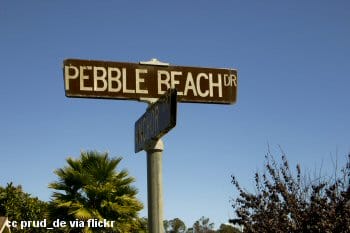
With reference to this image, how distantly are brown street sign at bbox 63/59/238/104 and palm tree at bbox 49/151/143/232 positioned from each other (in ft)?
49.9

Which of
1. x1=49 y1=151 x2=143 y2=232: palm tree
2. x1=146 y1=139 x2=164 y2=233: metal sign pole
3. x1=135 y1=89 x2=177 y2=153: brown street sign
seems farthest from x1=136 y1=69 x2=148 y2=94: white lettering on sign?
x1=49 y1=151 x2=143 y2=232: palm tree

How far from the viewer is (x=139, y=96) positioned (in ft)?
12.3

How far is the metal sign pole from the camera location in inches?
128

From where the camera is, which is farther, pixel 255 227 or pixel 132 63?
pixel 255 227

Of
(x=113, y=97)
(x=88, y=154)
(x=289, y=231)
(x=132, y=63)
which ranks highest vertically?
(x=88, y=154)

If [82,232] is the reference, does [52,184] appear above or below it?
above

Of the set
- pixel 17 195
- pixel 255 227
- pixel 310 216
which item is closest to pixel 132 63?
pixel 310 216

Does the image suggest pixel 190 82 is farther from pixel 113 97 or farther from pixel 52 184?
pixel 52 184

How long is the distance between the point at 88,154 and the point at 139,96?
17.0 metres

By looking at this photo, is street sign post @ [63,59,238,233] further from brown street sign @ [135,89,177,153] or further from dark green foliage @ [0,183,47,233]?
dark green foliage @ [0,183,47,233]

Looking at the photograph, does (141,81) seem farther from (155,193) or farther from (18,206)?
(18,206)

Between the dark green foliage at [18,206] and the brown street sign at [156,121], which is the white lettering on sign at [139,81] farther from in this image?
the dark green foliage at [18,206]

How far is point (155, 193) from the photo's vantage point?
3.29 m

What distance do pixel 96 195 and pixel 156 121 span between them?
1645 cm
